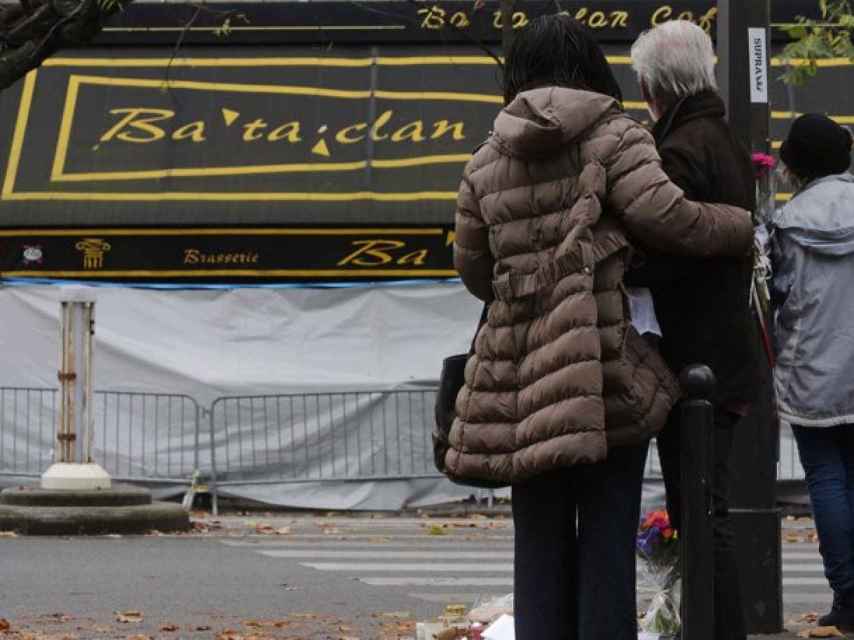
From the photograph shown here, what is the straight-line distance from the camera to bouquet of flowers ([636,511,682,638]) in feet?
21.6

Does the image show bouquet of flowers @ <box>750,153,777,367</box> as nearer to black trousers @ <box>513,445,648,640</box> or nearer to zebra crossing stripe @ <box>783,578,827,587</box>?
black trousers @ <box>513,445,648,640</box>

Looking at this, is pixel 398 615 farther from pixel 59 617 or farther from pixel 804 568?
pixel 804 568

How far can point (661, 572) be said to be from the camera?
266 inches

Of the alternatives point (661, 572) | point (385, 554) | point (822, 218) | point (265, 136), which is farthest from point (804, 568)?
point (265, 136)

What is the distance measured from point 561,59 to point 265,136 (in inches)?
571

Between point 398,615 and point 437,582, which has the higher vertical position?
point 437,582

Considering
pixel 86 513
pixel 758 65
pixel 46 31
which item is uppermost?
pixel 46 31

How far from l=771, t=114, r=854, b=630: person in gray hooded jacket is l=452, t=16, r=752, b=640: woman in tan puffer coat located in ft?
8.14

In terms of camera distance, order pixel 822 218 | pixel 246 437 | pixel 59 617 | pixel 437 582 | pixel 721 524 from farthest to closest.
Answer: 1. pixel 246 437
2. pixel 437 582
3. pixel 59 617
4. pixel 822 218
5. pixel 721 524

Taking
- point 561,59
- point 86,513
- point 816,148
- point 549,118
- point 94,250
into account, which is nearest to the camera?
point 549,118

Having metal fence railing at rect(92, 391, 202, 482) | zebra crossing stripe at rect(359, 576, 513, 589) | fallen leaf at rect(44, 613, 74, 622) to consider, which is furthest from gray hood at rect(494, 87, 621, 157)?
metal fence railing at rect(92, 391, 202, 482)

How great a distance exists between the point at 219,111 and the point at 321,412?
4.18 metres

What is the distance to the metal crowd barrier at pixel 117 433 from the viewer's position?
16.8 meters

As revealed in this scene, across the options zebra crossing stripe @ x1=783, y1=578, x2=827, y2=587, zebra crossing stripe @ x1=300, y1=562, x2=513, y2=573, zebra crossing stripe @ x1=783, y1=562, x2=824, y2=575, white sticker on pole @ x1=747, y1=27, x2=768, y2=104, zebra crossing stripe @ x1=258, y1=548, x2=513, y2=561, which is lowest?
zebra crossing stripe @ x1=783, y1=578, x2=827, y2=587
